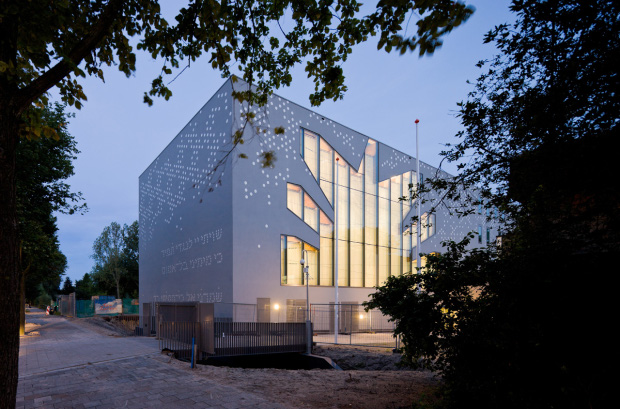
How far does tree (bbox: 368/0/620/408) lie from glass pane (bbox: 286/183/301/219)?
1877 centimetres

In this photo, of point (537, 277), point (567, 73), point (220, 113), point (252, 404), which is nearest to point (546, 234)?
point (537, 277)

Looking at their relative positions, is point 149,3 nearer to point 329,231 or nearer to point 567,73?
point 567,73

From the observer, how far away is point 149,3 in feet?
19.9

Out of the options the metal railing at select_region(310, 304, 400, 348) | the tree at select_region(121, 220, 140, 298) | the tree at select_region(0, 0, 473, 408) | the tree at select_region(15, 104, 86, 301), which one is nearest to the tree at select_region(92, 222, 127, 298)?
the tree at select_region(121, 220, 140, 298)

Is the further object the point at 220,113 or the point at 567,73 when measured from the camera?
the point at 220,113

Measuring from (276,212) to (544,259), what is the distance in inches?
779

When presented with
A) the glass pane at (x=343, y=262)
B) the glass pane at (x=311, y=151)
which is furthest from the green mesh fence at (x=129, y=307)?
the glass pane at (x=311, y=151)

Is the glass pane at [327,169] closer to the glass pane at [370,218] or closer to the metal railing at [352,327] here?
the glass pane at [370,218]

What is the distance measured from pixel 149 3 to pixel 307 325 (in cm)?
1279

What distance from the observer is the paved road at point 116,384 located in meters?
6.62

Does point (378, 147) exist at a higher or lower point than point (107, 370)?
higher

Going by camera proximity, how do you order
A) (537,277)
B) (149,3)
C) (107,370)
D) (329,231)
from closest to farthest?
(537,277), (149,3), (107,370), (329,231)

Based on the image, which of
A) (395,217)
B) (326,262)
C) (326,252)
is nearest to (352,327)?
(326,262)

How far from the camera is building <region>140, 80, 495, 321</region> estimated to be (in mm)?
22719
